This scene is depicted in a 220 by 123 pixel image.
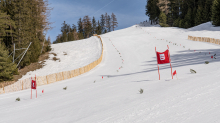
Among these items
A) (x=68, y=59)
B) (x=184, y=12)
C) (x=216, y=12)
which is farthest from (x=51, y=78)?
(x=184, y=12)

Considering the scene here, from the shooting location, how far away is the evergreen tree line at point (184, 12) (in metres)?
56.6

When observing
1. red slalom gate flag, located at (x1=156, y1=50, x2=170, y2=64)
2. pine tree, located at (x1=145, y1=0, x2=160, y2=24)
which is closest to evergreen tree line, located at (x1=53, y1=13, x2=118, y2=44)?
pine tree, located at (x1=145, y1=0, x2=160, y2=24)

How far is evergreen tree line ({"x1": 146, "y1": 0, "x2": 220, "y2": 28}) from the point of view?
5656 centimetres

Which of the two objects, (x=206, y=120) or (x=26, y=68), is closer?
(x=206, y=120)

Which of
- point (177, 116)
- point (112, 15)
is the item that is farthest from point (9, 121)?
point (112, 15)

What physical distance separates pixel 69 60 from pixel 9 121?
31312 millimetres

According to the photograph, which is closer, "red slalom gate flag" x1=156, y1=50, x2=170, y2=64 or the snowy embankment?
"red slalom gate flag" x1=156, y1=50, x2=170, y2=64

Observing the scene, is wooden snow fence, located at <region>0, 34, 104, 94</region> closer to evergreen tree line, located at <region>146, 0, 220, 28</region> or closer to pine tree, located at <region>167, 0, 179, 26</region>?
evergreen tree line, located at <region>146, 0, 220, 28</region>

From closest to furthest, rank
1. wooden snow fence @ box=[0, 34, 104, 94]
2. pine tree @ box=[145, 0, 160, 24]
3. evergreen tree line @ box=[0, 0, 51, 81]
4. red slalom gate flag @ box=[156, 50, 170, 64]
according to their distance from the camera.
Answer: red slalom gate flag @ box=[156, 50, 170, 64]
wooden snow fence @ box=[0, 34, 104, 94]
evergreen tree line @ box=[0, 0, 51, 81]
pine tree @ box=[145, 0, 160, 24]

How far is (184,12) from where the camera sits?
235 ft

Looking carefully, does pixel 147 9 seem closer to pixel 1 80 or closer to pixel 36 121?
pixel 1 80

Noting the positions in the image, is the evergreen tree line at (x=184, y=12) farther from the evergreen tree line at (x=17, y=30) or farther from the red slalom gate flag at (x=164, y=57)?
the evergreen tree line at (x=17, y=30)

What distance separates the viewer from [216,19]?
48438mm

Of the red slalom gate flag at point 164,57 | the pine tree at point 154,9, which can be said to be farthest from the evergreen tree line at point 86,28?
the red slalom gate flag at point 164,57
